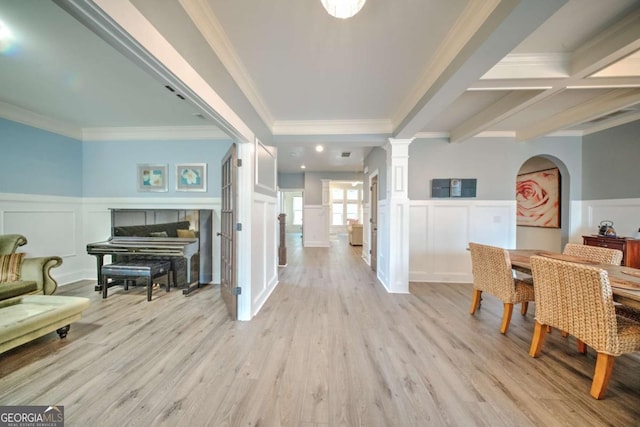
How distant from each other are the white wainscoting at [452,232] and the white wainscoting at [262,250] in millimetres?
2352

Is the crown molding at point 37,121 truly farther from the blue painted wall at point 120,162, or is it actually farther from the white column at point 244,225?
the white column at point 244,225

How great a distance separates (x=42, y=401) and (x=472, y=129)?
4892 millimetres

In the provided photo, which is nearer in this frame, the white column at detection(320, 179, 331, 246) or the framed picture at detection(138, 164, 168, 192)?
the framed picture at detection(138, 164, 168, 192)

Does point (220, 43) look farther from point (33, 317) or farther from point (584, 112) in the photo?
point (584, 112)

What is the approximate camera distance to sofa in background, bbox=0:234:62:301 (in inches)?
89.5

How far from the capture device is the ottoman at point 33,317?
1.64 m

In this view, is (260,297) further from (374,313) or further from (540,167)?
(540,167)

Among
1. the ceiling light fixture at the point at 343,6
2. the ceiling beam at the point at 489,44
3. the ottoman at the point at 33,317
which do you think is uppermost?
the ceiling light fixture at the point at 343,6

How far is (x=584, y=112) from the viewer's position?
9.11 ft

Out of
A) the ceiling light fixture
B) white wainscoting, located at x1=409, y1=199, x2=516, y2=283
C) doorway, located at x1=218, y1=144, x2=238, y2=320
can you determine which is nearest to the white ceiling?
the ceiling light fixture

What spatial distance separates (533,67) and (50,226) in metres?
6.26

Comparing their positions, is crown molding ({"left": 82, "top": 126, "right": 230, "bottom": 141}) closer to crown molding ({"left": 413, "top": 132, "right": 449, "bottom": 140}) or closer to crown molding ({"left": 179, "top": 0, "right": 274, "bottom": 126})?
crown molding ({"left": 179, "top": 0, "right": 274, "bottom": 126})

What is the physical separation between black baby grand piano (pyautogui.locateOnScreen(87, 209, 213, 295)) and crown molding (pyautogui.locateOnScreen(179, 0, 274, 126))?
2.05 meters

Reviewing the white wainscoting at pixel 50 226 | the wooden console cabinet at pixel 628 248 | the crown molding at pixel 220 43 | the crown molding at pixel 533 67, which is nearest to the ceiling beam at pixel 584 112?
the crown molding at pixel 533 67
